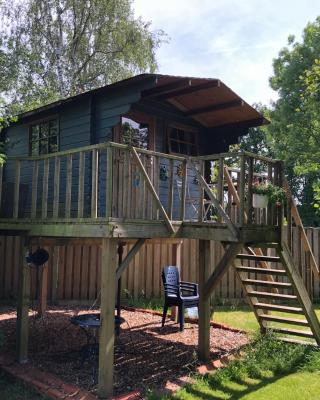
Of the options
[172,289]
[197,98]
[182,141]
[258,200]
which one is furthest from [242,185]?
[182,141]

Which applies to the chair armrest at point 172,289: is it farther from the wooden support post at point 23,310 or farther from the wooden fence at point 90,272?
the wooden support post at point 23,310

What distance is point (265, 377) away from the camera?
19.1 ft

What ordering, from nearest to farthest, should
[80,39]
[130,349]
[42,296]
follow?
[130,349] → [42,296] → [80,39]

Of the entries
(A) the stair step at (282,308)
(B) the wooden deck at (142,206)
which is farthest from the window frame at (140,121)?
(A) the stair step at (282,308)

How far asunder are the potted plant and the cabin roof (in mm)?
2471

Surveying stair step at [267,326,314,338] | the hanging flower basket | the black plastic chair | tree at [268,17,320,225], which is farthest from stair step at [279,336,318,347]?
tree at [268,17,320,225]

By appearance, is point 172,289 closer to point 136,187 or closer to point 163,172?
point 163,172

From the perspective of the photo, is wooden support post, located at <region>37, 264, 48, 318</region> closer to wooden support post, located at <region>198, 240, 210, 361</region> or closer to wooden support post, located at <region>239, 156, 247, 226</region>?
wooden support post, located at <region>198, 240, 210, 361</region>

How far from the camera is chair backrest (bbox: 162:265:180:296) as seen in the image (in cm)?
820

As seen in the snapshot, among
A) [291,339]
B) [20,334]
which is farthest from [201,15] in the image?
[20,334]

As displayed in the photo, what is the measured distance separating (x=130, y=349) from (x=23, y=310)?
1840 millimetres

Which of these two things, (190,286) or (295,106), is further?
(295,106)

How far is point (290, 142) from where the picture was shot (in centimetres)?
1991

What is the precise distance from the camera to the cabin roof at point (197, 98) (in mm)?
7277
